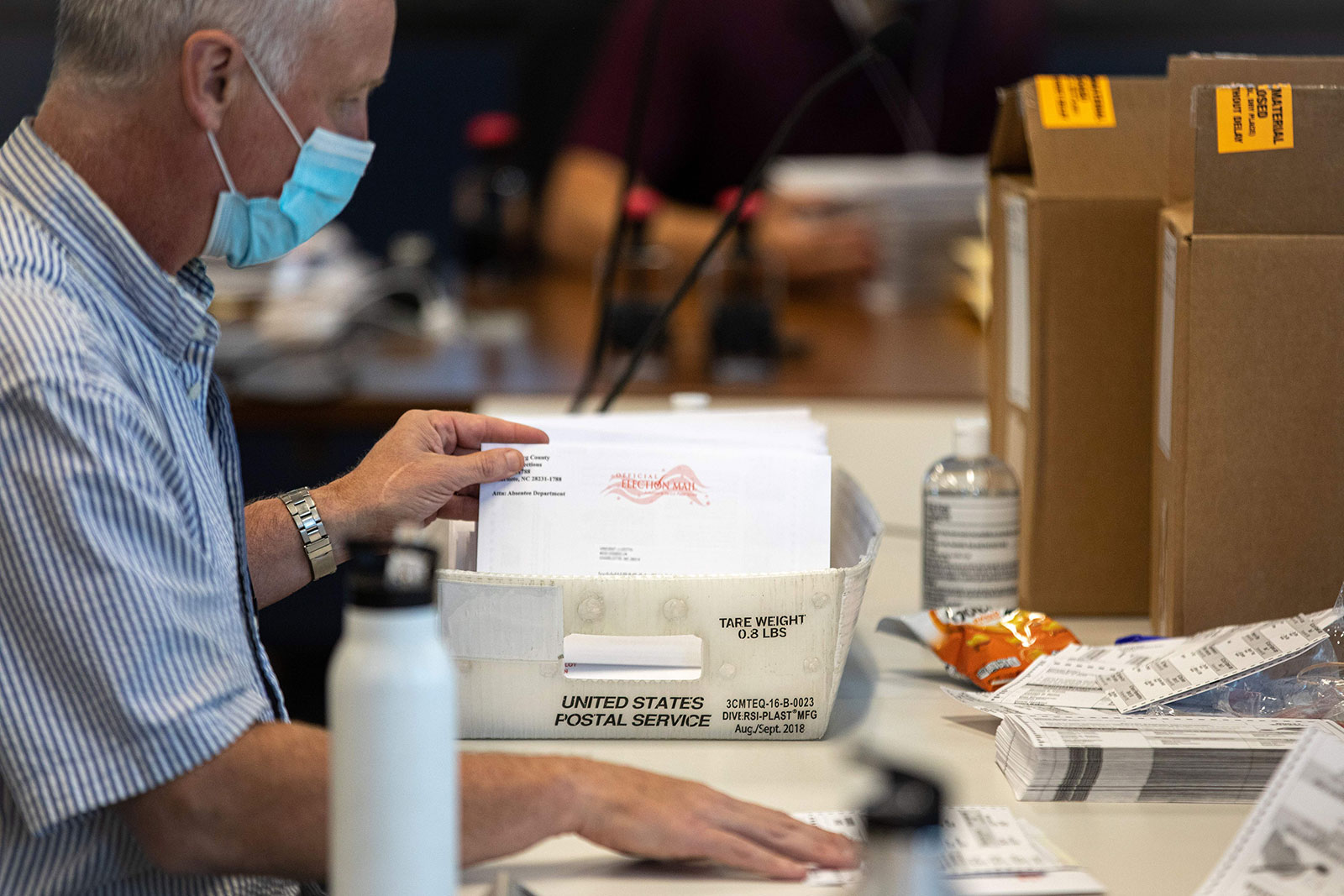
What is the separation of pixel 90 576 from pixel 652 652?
38 centimetres

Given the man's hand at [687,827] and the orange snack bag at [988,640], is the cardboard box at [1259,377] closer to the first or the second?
the orange snack bag at [988,640]

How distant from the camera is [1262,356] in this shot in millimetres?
945

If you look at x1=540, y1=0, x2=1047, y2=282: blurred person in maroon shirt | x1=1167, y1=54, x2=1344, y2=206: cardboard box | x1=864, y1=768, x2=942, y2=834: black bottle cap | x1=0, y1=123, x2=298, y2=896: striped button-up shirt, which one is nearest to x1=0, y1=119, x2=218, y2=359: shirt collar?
x1=0, y1=123, x2=298, y2=896: striped button-up shirt

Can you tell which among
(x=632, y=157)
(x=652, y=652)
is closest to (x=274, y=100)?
(x=652, y=652)

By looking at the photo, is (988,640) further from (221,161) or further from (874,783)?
(221,161)

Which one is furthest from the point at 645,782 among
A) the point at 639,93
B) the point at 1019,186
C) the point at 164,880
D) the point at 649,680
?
the point at 639,93

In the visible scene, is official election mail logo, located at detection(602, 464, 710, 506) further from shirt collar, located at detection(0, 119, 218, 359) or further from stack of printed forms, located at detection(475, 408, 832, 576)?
shirt collar, located at detection(0, 119, 218, 359)

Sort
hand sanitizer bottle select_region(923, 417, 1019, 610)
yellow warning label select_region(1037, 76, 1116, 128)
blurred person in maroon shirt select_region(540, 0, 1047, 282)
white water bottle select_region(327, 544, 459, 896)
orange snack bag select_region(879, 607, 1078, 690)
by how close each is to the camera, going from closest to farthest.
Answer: white water bottle select_region(327, 544, 459, 896)
orange snack bag select_region(879, 607, 1078, 690)
hand sanitizer bottle select_region(923, 417, 1019, 610)
yellow warning label select_region(1037, 76, 1116, 128)
blurred person in maroon shirt select_region(540, 0, 1047, 282)

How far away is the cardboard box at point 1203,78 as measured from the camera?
1000mm

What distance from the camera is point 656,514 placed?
2.87 ft

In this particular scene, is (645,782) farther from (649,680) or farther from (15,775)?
(15,775)

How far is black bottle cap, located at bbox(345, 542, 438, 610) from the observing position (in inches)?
19.9

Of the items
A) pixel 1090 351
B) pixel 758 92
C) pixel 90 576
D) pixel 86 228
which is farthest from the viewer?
pixel 758 92

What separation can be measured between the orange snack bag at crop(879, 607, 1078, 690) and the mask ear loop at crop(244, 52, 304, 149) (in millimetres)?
Result: 570
